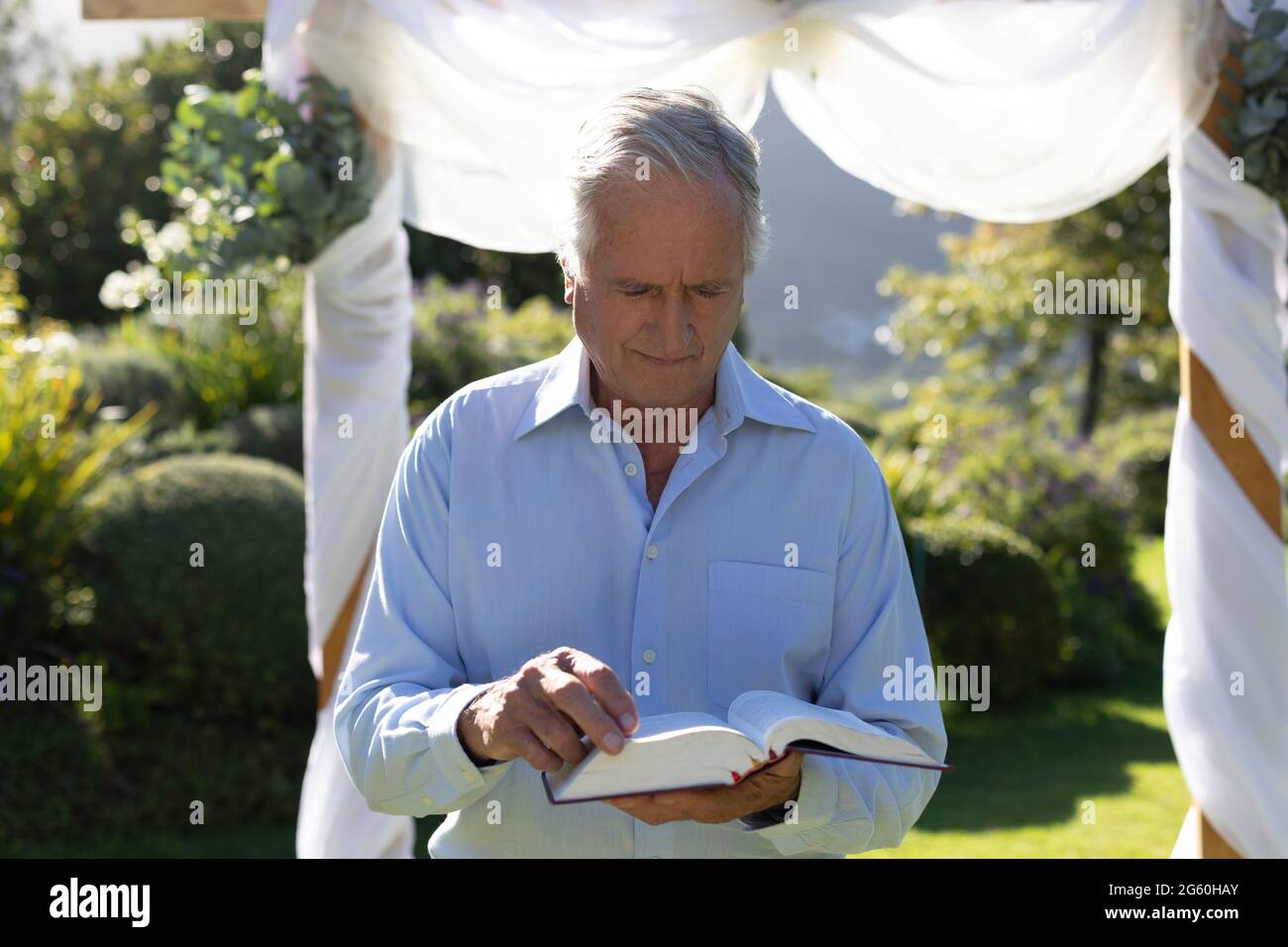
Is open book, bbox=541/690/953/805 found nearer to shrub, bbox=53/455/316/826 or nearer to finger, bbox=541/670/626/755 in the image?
finger, bbox=541/670/626/755

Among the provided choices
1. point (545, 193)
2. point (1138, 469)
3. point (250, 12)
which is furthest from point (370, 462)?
point (1138, 469)

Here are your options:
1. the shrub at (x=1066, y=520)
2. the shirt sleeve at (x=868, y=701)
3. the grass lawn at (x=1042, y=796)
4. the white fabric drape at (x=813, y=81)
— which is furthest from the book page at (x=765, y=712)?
the shrub at (x=1066, y=520)

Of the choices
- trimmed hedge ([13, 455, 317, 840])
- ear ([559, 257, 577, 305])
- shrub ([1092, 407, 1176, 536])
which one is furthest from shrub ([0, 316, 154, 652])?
shrub ([1092, 407, 1176, 536])

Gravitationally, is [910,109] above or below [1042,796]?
above

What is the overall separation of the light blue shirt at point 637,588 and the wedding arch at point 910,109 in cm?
228

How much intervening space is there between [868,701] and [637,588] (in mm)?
375

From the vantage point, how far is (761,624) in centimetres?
201

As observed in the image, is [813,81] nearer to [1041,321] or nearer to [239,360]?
[239,360]

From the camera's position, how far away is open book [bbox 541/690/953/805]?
1641 millimetres

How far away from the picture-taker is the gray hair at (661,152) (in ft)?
6.18

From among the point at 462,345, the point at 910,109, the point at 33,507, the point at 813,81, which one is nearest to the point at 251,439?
the point at 462,345

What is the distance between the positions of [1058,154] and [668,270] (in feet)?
10.0

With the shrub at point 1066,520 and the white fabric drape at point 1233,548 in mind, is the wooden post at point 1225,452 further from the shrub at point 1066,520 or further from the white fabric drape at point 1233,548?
the shrub at point 1066,520
